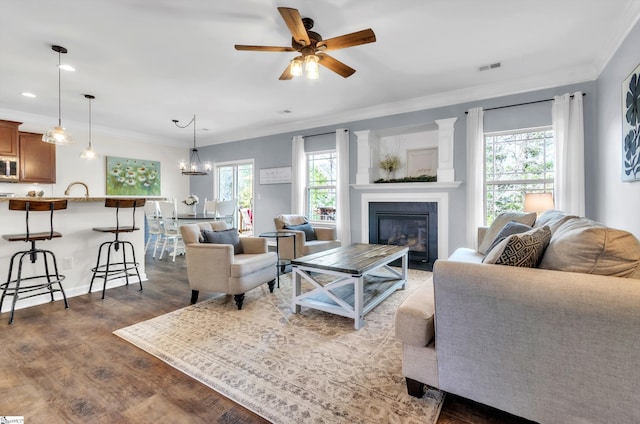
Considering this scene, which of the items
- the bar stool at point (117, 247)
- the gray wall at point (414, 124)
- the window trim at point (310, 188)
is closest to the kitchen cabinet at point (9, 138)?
the bar stool at point (117, 247)

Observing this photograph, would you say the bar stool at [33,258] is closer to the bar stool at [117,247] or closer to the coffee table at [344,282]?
the bar stool at [117,247]

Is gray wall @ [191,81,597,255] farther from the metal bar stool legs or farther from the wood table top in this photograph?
the metal bar stool legs

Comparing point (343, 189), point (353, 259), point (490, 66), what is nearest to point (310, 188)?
point (343, 189)

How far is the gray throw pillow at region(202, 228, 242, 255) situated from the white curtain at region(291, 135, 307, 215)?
2402 millimetres

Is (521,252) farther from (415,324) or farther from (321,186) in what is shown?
(321,186)

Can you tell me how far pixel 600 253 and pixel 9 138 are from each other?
7.29 metres

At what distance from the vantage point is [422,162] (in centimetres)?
489

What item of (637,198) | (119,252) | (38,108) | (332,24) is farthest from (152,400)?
(38,108)

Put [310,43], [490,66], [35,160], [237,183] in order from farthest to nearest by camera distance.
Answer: [237,183] → [35,160] → [490,66] → [310,43]

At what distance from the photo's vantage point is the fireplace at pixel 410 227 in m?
4.55

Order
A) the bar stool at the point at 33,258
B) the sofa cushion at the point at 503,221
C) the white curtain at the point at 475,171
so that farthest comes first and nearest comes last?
the white curtain at the point at 475,171 → the sofa cushion at the point at 503,221 → the bar stool at the point at 33,258

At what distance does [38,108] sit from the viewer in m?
4.89

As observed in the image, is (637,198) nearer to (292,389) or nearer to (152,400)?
(292,389)

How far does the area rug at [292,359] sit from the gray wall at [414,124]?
2.30 meters
